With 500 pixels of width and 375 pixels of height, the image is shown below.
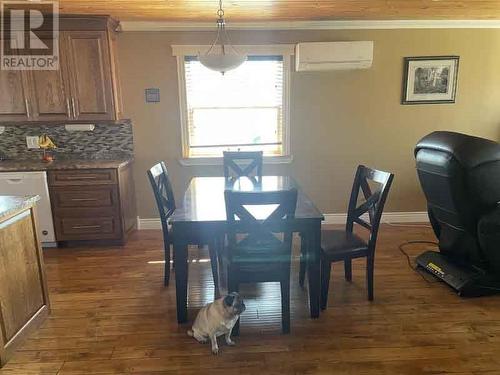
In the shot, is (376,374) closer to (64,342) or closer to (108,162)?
(64,342)

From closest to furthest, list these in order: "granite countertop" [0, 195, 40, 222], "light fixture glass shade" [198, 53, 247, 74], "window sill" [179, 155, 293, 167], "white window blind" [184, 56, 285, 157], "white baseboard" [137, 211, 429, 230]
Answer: "granite countertop" [0, 195, 40, 222], "light fixture glass shade" [198, 53, 247, 74], "white window blind" [184, 56, 285, 157], "window sill" [179, 155, 293, 167], "white baseboard" [137, 211, 429, 230]

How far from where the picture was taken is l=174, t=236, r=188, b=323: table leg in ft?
7.23

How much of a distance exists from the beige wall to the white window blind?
0.55 feet

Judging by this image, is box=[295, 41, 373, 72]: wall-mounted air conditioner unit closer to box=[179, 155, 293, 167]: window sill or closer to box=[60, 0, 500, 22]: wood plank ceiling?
box=[60, 0, 500, 22]: wood plank ceiling

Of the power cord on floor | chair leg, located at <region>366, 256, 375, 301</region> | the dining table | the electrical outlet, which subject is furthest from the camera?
the electrical outlet

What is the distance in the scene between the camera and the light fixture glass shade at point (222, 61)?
2312 mm

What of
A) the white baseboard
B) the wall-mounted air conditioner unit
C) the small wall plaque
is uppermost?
the wall-mounted air conditioner unit

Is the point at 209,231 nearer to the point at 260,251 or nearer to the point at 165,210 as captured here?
the point at 260,251

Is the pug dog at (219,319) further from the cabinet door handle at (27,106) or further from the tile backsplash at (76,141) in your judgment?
the cabinet door handle at (27,106)

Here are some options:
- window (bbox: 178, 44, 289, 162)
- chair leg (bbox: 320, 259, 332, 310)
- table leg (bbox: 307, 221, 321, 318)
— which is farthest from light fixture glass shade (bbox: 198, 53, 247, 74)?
window (bbox: 178, 44, 289, 162)

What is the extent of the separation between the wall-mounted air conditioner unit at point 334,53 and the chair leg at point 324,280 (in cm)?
231

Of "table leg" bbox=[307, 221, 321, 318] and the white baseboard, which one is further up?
"table leg" bbox=[307, 221, 321, 318]

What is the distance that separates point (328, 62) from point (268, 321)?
274cm

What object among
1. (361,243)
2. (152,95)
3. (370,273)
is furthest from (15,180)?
(370,273)
